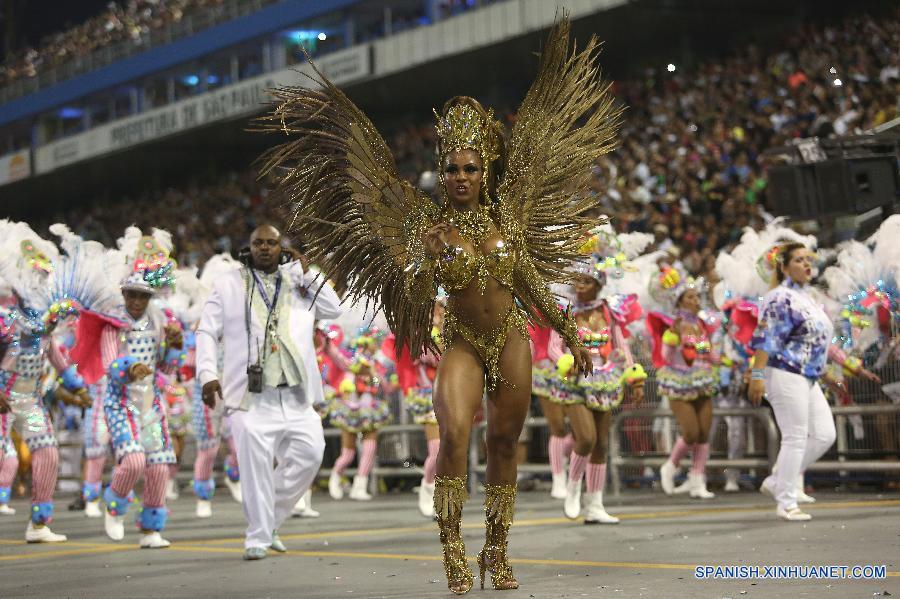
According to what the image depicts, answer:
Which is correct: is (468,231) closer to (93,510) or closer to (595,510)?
(595,510)

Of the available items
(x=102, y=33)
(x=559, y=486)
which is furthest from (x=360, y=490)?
(x=102, y=33)

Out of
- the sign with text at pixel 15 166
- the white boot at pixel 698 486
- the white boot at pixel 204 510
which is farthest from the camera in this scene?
the sign with text at pixel 15 166

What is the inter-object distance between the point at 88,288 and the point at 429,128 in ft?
67.9

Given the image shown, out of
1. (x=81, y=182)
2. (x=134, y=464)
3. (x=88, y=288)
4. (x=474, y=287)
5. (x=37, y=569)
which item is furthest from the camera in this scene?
(x=81, y=182)

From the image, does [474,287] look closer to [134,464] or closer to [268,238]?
[268,238]

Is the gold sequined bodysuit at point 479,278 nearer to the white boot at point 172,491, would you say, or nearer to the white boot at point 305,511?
the white boot at point 305,511

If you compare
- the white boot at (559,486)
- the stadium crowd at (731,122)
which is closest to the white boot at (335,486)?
the white boot at (559,486)

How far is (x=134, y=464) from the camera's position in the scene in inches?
394

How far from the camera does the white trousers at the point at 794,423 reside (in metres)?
10.2

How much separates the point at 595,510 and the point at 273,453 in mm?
2857

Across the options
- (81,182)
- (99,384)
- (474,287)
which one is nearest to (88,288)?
(99,384)

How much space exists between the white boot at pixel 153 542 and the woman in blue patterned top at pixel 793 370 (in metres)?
4.45

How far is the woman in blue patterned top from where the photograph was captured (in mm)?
10258

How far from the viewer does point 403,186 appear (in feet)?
22.7
